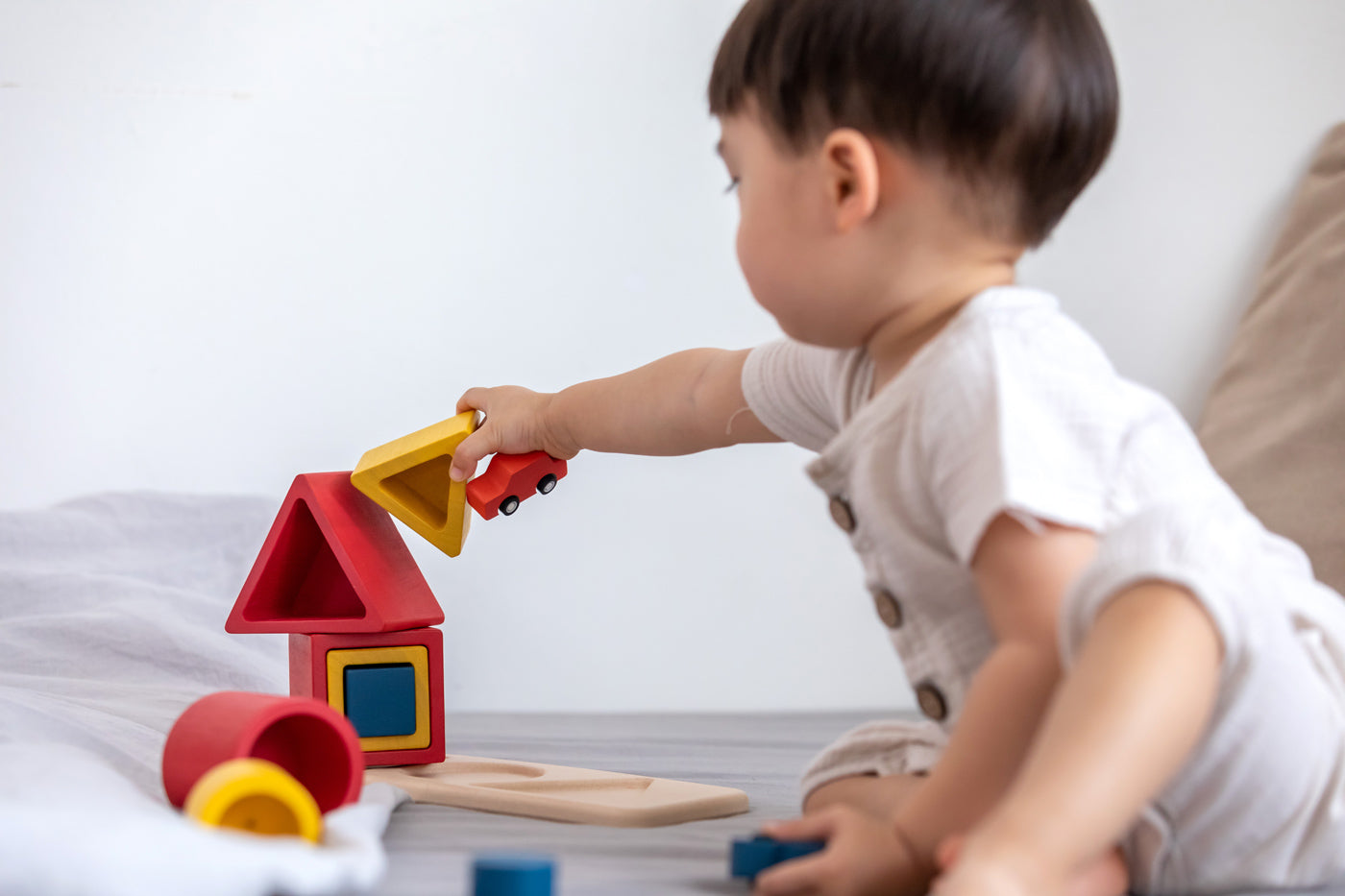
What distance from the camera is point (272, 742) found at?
2.11 feet

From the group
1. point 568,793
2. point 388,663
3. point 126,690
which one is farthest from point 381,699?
point 126,690

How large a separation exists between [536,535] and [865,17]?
1.03m

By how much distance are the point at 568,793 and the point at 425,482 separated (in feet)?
0.85

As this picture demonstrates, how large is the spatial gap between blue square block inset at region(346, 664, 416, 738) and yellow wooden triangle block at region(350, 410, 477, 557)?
0.31ft

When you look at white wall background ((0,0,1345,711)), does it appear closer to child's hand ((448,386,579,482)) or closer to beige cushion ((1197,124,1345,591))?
beige cushion ((1197,124,1345,591))

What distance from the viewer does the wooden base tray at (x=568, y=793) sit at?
73cm

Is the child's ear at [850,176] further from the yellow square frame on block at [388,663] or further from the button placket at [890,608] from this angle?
the yellow square frame on block at [388,663]

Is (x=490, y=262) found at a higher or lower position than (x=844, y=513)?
higher

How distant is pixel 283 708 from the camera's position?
23.0 inches

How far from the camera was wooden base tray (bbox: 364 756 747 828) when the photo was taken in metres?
0.73

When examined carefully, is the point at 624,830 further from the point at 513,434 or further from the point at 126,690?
the point at 126,690

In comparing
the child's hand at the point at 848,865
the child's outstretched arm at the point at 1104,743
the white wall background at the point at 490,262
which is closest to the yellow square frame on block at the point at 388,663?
the child's hand at the point at 848,865

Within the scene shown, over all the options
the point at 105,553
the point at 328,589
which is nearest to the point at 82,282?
the point at 105,553

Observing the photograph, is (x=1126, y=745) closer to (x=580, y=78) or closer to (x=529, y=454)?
(x=529, y=454)
